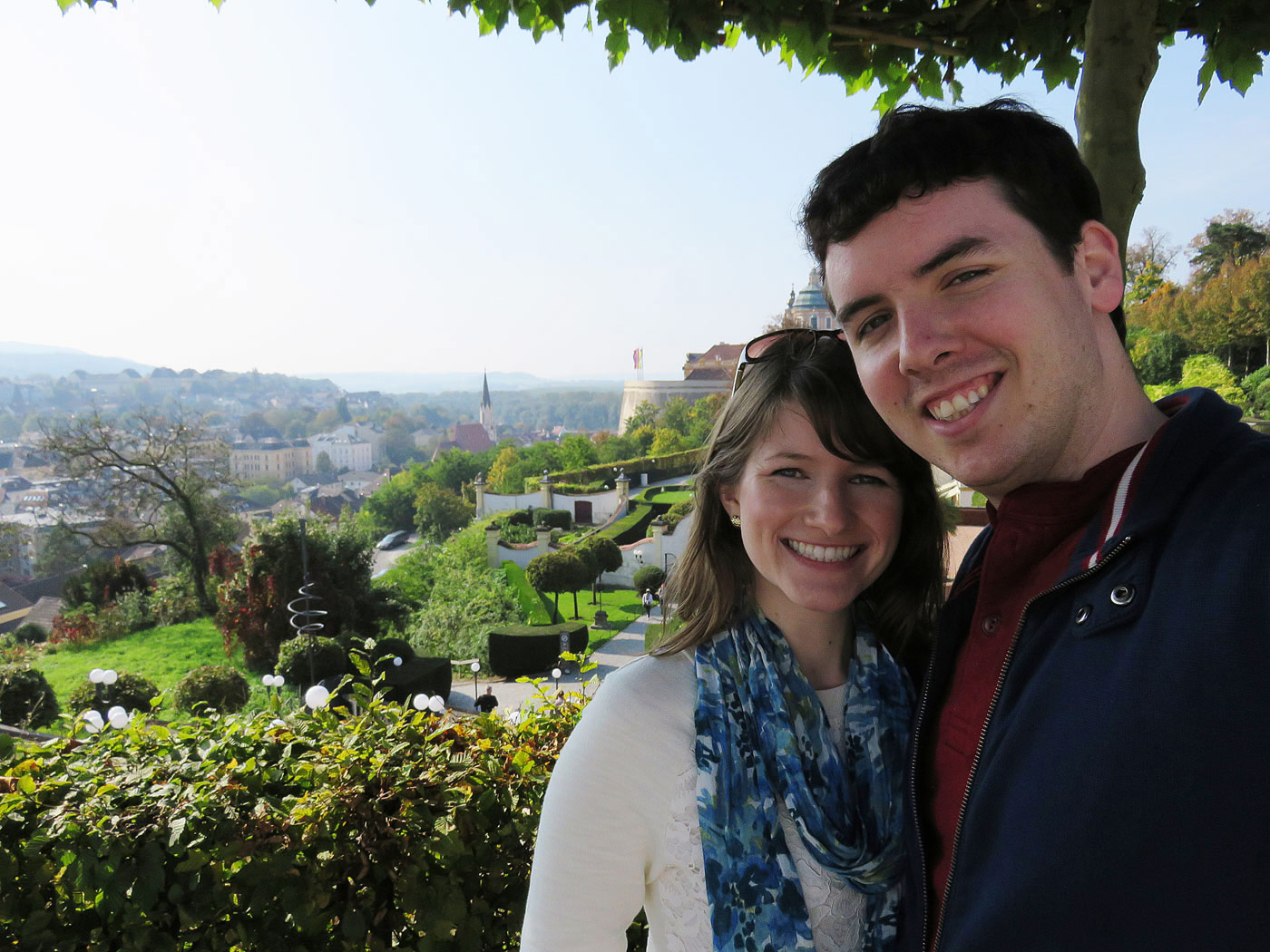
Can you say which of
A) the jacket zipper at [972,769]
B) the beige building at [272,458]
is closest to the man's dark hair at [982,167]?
the jacket zipper at [972,769]

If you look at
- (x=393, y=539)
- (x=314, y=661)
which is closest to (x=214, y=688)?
(x=314, y=661)

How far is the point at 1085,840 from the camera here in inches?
27.6

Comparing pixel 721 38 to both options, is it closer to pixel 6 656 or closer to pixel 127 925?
pixel 127 925

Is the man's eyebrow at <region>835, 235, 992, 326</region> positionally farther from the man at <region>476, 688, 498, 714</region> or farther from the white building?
the white building

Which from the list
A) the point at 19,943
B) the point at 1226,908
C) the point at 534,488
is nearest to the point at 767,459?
the point at 1226,908

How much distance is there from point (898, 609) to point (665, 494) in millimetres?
43654

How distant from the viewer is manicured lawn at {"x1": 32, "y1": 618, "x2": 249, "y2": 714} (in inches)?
1021

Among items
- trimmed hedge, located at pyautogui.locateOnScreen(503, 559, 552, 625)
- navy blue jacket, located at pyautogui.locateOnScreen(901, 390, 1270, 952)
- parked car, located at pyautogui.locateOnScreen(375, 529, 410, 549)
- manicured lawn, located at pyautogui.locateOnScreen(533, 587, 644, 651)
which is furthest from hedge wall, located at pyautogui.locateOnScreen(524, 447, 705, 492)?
navy blue jacket, located at pyautogui.locateOnScreen(901, 390, 1270, 952)

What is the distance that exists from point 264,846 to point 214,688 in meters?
15.9

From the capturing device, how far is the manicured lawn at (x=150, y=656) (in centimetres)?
2592

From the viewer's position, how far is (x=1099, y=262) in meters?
0.99

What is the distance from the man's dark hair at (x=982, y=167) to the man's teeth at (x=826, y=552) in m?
0.47

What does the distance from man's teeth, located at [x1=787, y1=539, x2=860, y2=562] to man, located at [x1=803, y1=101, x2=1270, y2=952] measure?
0.16 meters

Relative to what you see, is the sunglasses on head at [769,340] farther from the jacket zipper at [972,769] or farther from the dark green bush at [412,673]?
the dark green bush at [412,673]
